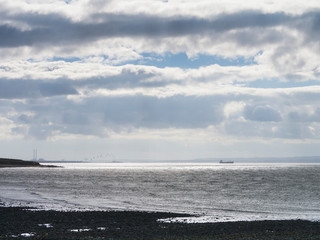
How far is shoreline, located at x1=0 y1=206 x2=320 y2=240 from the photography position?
34.0 m

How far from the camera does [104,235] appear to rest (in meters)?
34.6

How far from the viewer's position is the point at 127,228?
130ft

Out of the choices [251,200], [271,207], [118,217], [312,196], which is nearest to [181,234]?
[118,217]

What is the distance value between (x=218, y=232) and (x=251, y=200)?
131 feet

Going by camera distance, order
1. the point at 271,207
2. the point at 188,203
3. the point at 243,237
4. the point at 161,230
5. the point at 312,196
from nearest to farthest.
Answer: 1. the point at 243,237
2. the point at 161,230
3. the point at 271,207
4. the point at 188,203
5. the point at 312,196

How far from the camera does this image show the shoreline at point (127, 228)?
34.0 m

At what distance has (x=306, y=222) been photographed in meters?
45.7

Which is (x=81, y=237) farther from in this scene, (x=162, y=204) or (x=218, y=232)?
(x=162, y=204)

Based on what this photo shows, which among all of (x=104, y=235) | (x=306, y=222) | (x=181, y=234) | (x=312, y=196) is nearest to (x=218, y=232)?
(x=181, y=234)

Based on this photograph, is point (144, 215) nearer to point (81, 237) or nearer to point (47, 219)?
point (47, 219)

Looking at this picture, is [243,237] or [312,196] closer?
[243,237]

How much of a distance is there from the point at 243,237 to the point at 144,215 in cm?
2000

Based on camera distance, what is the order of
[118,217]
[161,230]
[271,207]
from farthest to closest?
1. [271,207]
2. [118,217]
3. [161,230]

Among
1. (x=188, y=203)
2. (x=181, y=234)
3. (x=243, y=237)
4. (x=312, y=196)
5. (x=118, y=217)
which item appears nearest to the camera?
(x=243, y=237)
